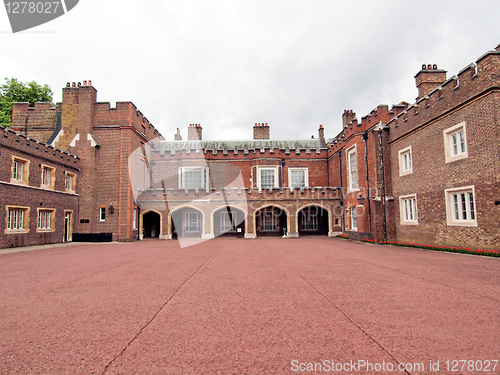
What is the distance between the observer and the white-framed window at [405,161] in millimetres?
14938

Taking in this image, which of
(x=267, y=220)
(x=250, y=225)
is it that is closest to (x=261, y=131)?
(x=267, y=220)

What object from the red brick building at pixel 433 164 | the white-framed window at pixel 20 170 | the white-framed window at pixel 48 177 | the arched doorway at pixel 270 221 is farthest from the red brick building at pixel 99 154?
the red brick building at pixel 433 164

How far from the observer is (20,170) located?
52.3 feet

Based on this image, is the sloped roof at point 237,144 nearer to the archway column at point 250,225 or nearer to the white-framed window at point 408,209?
the archway column at point 250,225

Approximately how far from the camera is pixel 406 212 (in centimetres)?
1551

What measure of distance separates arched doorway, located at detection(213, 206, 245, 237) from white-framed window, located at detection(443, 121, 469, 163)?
14.9 meters

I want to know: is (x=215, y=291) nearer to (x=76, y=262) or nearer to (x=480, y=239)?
(x=76, y=262)

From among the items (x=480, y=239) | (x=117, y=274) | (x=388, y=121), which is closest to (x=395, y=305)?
(x=117, y=274)

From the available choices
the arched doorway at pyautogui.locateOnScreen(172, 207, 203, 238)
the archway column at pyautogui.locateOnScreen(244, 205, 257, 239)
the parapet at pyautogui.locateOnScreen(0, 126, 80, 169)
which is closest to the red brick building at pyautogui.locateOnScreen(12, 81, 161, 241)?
the parapet at pyautogui.locateOnScreen(0, 126, 80, 169)

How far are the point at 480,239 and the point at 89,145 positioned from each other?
22.2 metres

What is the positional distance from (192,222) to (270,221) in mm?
6324

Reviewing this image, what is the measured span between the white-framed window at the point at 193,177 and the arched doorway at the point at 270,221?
5.16 m

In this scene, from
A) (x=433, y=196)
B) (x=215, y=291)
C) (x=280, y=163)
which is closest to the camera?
(x=215, y=291)

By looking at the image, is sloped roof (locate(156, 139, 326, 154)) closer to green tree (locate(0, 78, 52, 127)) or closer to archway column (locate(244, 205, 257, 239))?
archway column (locate(244, 205, 257, 239))
